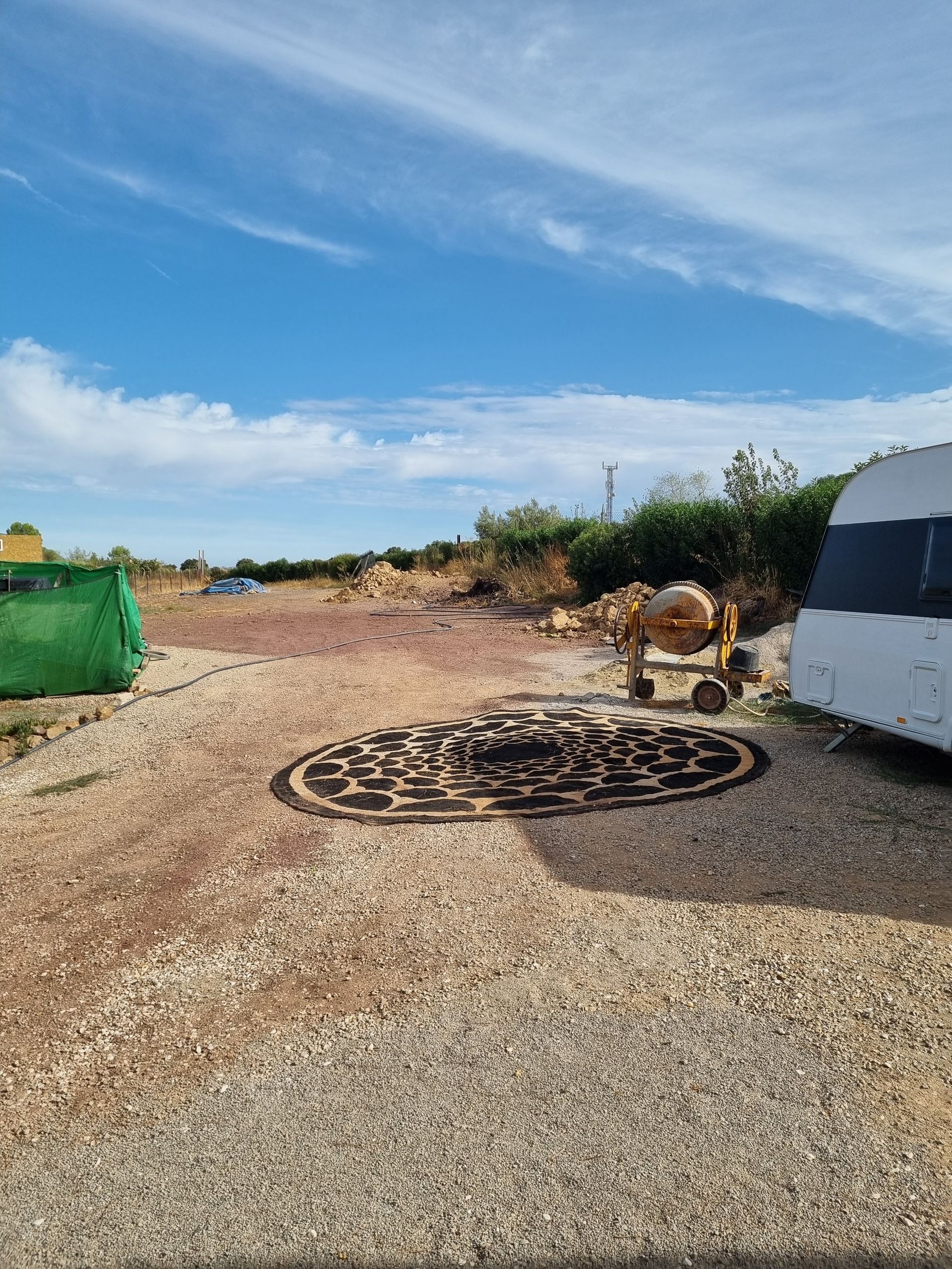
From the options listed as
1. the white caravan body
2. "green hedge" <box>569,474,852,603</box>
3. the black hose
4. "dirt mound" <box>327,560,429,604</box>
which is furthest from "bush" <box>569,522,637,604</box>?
the white caravan body

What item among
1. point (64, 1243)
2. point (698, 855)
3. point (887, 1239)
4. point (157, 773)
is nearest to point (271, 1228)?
point (64, 1243)

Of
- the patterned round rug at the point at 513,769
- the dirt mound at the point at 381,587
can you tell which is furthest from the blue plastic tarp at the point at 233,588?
the patterned round rug at the point at 513,769

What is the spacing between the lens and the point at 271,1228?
236 centimetres

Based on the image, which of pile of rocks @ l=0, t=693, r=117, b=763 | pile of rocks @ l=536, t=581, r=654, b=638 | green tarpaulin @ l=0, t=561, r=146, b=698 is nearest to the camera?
pile of rocks @ l=0, t=693, r=117, b=763

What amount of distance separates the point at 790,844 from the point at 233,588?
4334 cm

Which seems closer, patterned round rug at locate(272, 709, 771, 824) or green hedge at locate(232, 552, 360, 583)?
patterned round rug at locate(272, 709, 771, 824)

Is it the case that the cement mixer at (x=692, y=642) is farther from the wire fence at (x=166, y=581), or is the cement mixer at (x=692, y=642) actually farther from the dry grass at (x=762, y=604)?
the wire fence at (x=166, y=581)

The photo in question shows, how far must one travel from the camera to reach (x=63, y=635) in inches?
462

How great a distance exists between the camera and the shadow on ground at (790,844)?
4457 mm

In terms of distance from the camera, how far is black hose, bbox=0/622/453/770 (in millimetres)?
9117

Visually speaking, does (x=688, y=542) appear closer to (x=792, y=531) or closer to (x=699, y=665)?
(x=792, y=531)

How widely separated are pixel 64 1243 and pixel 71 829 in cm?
424

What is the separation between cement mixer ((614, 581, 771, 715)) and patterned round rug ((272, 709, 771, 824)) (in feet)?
3.33

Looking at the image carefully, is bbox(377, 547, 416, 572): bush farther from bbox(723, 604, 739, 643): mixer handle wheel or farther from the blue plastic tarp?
bbox(723, 604, 739, 643): mixer handle wheel
